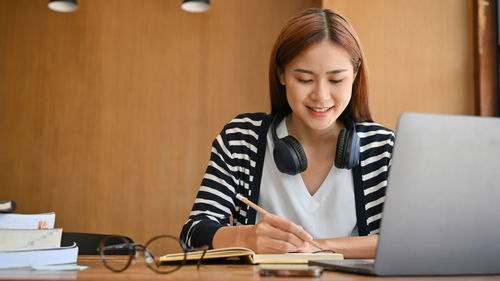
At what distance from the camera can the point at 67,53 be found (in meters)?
3.59

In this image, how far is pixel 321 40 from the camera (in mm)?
1310

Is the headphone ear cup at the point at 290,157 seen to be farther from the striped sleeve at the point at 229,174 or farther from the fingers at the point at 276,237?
the fingers at the point at 276,237

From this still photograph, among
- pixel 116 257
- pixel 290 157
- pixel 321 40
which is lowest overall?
pixel 116 257

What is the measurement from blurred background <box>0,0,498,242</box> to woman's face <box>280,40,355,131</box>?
2129mm

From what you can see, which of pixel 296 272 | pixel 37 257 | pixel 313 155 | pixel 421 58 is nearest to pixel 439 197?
pixel 296 272

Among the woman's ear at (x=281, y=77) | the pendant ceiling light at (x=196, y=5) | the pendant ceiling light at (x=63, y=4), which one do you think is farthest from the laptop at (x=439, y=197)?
the pendant ceiling light at (x=63, y=4)

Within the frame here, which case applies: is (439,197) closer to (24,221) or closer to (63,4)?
(24,221)

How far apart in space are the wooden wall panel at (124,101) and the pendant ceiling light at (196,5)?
310mm

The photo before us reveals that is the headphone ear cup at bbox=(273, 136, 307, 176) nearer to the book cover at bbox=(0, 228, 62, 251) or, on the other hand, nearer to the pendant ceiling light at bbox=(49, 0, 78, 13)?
the book cover at bbox=(0, 228, 62, 251)

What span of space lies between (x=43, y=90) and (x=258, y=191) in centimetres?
273

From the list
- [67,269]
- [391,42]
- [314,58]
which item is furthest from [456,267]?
[391,42]

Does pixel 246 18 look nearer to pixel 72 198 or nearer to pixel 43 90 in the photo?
pixel 43 90

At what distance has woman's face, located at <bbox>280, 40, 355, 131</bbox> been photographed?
50.9 inches

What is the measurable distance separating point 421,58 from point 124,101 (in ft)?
6.68
